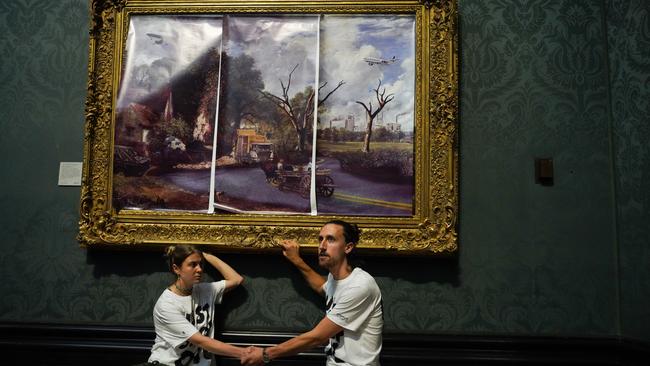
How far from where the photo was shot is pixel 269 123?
3023 mm

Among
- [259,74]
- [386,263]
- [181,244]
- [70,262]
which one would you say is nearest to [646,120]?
[386,263]

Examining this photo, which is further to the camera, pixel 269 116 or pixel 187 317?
pixel 269 116

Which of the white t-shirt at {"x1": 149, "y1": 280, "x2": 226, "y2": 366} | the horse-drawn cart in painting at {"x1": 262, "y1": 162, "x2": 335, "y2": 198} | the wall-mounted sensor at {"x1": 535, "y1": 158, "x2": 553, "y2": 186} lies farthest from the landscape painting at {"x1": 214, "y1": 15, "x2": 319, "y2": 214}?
the wall-mounted sensor at {"x1": 535, "y1": 158, "x2": 553, "y2": 186}

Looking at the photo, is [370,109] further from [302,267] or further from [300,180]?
[302,267]

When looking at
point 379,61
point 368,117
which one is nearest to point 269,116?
point 368,117

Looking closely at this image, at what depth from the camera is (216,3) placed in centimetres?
308

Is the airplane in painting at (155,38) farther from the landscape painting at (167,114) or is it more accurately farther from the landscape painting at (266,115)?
the landscape painting at (266,115)

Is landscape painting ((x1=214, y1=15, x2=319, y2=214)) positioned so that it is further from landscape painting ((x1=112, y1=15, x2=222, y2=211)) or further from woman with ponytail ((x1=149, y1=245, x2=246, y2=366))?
woman with ponytail ((x1=149, y1=245, x2=246, y2=366))

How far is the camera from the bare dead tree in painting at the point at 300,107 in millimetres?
3000

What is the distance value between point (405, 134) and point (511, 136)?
0.65 m

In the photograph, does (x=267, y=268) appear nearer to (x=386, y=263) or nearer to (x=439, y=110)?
(x=386, y=263)

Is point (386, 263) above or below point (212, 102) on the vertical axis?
below

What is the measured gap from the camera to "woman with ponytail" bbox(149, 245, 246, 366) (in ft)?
8.41

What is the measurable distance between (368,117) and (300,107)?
0.41 meters
